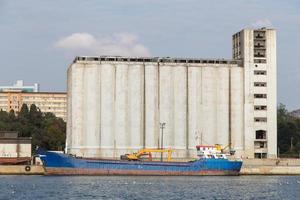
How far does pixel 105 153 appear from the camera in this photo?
156 metres

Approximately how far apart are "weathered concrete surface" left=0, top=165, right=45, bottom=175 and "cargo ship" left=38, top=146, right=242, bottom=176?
19.9ft

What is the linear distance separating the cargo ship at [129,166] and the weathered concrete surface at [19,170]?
19.9 ft

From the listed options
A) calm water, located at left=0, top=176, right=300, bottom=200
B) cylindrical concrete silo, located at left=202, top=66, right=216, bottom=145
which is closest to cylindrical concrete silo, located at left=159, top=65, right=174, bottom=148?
cylindrical concrete silo, located at left=202, top=66, right=216, bottom=145

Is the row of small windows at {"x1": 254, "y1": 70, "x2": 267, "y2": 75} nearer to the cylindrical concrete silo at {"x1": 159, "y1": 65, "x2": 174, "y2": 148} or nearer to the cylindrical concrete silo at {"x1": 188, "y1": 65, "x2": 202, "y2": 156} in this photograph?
the cylindrical concrete silo at {"x1": 188, "y1": 65, "x2": 202, "y2": 156}

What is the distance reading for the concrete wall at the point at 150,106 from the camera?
155875 millimetres

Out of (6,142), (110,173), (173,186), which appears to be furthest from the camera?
(6,142)

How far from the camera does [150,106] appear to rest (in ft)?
515

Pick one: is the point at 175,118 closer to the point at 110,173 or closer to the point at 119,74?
the point at 119,74

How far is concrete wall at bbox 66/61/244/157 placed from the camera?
511 ft

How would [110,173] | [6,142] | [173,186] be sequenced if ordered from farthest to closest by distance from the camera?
[6,142], [110,173], [173,186]

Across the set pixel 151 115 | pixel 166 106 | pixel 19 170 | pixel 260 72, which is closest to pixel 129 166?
pixel 19 170

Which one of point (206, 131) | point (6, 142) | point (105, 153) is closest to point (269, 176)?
point (206, 131)

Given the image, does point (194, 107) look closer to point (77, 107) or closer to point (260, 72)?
point (260, 72)

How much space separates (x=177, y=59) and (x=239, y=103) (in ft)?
50.6
